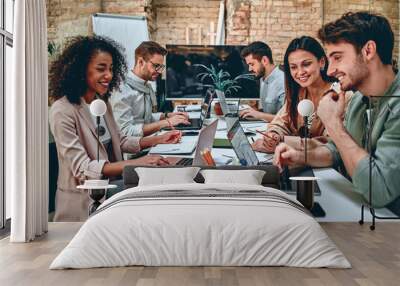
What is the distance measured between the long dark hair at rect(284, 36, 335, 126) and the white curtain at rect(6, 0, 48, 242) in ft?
11.2

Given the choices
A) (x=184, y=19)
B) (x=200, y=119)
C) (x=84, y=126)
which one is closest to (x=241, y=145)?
(x=200, y=119)

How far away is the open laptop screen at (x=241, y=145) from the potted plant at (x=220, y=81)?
0.39 meters

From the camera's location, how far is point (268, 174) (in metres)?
8.16

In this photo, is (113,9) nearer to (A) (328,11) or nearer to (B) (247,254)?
(A) (328,11)

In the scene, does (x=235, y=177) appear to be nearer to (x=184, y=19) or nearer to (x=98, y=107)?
(x=98, y=107)

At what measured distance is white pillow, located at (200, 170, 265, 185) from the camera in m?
7.70

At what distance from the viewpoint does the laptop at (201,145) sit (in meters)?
8.43

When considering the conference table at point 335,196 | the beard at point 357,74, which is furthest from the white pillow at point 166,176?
the beard at point 357,74

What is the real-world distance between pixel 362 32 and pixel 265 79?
1.50m

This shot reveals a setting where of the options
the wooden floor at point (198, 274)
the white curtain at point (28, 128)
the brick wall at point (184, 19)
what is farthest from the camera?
the brick wall at point (184, 19)

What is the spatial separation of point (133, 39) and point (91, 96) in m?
1.02

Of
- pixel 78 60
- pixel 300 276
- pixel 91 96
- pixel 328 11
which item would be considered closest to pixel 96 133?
pixel 91 96

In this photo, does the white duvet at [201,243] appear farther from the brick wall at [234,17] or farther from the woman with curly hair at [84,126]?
the brick wall at [234,17]

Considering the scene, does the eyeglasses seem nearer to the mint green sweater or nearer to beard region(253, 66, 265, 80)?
beard region(253, 66, 265, 80)
